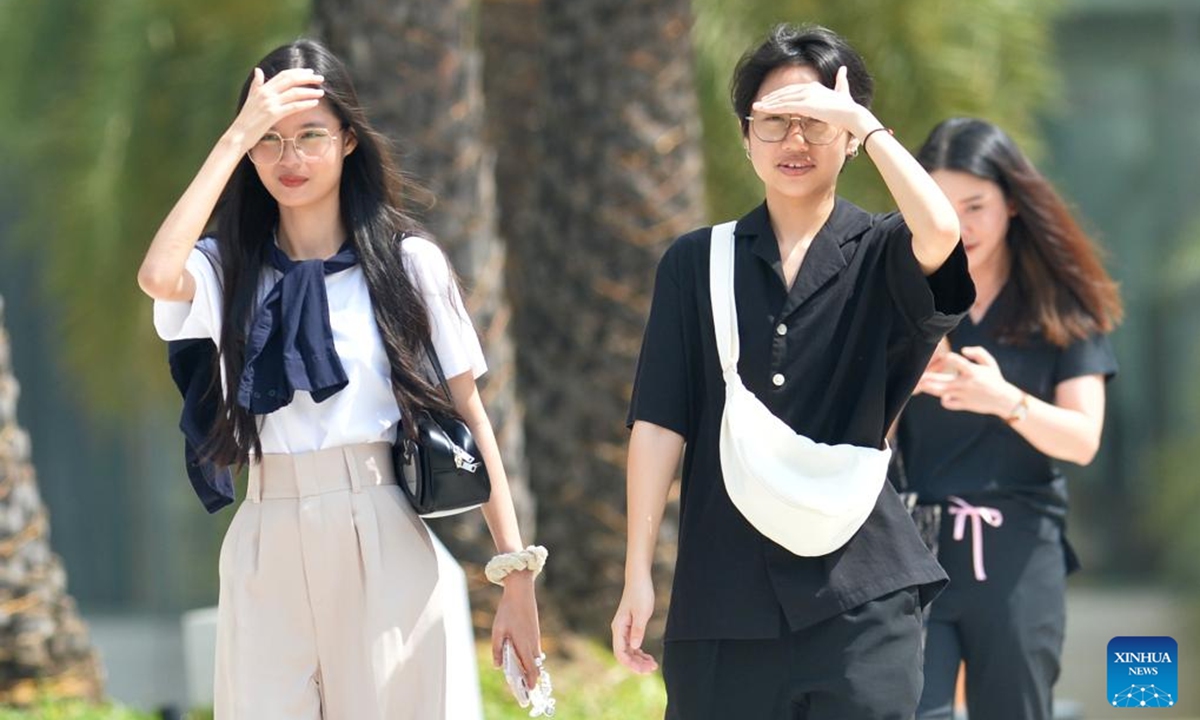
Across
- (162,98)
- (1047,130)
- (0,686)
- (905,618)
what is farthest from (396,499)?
(1047,130)

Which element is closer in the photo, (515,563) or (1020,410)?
(515,563)

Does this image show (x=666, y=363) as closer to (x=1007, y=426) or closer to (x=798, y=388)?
(x=798, y=388)

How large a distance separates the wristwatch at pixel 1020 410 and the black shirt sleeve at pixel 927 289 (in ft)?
3.28

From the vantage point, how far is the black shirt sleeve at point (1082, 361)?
169 inches

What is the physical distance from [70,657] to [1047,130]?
8.33 meters

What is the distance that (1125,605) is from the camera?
40.3 feet

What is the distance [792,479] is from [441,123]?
3.78 metres

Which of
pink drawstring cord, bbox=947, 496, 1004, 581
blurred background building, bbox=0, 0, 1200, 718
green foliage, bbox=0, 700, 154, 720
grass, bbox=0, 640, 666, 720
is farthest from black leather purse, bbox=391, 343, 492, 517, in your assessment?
blurred background building, bbox=0, 0, 1200, 718

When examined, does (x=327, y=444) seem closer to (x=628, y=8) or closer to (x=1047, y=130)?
(x=628, y=8)

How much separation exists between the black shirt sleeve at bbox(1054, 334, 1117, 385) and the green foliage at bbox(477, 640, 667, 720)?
2.46 metres

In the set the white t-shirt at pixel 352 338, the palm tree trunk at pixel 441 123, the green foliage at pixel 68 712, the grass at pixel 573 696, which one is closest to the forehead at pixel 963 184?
the white t-shirt at pixel 352 338

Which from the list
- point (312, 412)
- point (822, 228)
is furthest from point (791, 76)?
point (312, 412)

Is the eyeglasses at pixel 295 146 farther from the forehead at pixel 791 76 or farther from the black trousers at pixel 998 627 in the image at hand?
the black trousers at pixel 998 627

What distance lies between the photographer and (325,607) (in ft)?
10.5
